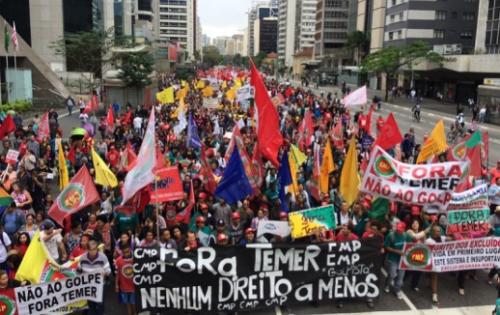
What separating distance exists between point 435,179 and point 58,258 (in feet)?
21.2

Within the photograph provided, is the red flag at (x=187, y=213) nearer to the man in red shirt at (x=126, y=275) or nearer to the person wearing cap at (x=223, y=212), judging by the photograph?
the person wearing cap at (x=223, y=212)

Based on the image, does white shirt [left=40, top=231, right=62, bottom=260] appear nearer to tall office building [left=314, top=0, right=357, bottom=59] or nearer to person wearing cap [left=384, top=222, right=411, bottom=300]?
person wearing cap [left=384, top=222, right=411, bottom=300]

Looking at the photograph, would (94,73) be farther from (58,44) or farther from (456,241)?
(456,241)

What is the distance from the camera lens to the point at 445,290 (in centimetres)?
918

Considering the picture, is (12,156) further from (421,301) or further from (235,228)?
(421,301)

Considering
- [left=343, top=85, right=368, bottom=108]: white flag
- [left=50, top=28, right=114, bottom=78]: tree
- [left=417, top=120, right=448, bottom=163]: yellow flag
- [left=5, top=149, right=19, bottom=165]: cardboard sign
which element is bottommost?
[left=5, top=149, right=19, bottom=165]: cardboard sign

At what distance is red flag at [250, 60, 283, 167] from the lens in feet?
34.1

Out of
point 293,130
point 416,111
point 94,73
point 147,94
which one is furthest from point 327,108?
point 94,73

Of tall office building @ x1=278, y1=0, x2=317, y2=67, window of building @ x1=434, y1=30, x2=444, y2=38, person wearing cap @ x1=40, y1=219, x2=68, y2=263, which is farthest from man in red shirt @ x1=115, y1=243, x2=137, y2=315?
tall office building @ x1=278, y1=0, x2=317, y2=67

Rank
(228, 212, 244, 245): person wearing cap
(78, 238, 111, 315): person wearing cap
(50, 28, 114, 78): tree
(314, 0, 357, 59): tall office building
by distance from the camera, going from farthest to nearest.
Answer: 1. (314, 0, 357, 59): tall office building
2. (50, 28, 114, 78): tree
3. (228, 212, 244, 245): person wearing cap
4. (78, 238, 111, 315): person wearing cap

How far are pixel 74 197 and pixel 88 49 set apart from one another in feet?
139

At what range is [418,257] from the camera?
28.6ft

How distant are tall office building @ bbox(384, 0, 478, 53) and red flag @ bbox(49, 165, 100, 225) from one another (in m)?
66.4

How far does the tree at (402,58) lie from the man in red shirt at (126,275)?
52.0 meters
